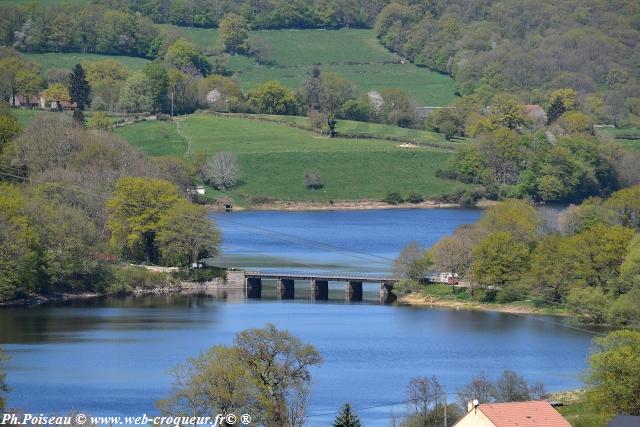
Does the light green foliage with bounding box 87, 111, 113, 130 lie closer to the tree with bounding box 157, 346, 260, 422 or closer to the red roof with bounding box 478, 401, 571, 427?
the tree with bounding box 157, 346, 260, 422

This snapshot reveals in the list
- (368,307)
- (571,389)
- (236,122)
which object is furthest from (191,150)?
(571,389)

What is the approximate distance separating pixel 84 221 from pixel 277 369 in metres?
47.0

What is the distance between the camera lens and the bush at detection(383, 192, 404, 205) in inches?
6196

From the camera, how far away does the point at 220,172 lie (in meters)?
153

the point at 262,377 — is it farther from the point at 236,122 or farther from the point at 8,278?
the point at 236,122

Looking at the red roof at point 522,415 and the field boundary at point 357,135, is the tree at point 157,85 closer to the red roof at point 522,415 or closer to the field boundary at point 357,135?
the field boundary at point 357,135

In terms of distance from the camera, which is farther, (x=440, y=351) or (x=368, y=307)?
(x=368, y=307)

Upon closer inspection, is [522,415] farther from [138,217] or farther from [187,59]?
[187,59]

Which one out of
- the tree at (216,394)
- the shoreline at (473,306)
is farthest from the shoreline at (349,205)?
the tree at (216,394)

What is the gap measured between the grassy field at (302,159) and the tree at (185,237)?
176ft

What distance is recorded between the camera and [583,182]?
162 m

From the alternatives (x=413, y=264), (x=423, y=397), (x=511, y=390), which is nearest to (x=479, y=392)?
(x=511, y=390)

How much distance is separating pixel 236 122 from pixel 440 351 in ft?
328

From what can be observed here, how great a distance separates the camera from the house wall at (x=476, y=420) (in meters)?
43.4
